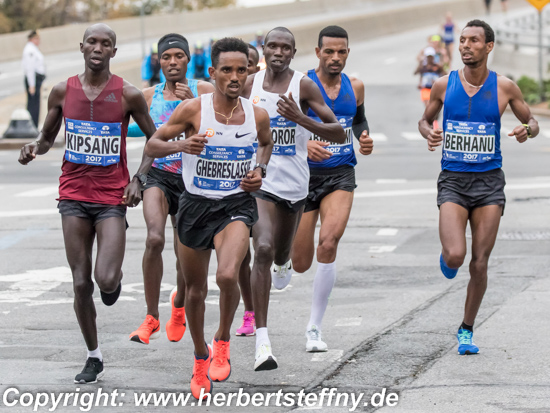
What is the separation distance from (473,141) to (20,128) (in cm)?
1779

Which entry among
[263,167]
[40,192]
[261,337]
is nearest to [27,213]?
[40,192]

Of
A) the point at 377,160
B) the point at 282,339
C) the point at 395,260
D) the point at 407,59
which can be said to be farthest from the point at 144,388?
the point at 407,59

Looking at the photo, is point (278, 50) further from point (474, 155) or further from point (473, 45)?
point (474, 155)

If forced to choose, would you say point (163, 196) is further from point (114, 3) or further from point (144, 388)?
point (114, 3)

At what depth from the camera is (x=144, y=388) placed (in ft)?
21.3

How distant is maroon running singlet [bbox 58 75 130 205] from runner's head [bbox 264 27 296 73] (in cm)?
115

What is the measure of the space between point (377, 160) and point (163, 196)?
12859 millimetres

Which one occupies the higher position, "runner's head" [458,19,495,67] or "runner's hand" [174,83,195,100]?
"runner's head" [458,19,495,67]

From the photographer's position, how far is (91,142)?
700cm

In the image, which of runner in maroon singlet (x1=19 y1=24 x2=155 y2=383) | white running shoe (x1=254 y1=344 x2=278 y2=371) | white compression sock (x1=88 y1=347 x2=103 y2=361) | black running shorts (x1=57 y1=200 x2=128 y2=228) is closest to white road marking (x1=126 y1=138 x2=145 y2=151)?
runner in maroon singlet (x1=19 y1=24 x2=155 y2=383)

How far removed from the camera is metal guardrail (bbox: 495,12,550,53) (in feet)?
126

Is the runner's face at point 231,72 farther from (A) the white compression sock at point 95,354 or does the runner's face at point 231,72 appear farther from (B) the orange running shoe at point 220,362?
(A) the white compression sock at point 95,354

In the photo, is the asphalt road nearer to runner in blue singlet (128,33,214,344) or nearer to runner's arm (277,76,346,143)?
runner in blue singlet (128,33,214,344)

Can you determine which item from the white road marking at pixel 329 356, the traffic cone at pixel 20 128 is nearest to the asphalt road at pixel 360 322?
the white road marking at pixel 329 356
